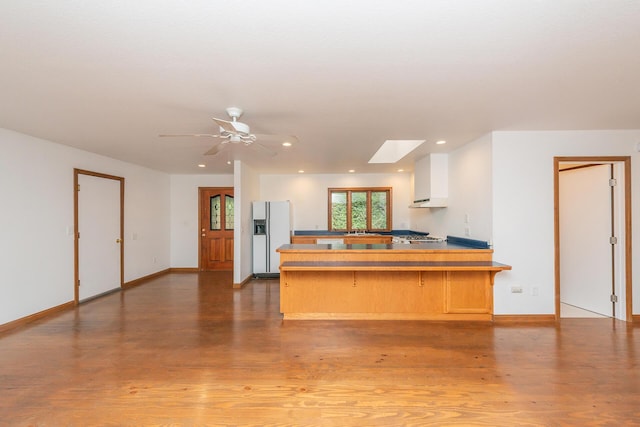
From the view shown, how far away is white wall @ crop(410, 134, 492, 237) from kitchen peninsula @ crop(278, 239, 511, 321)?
1.48 ft

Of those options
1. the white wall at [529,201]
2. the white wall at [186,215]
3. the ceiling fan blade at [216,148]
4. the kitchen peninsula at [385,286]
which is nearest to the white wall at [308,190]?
the white wall at [186,215]

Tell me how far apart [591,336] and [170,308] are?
16.8 ft

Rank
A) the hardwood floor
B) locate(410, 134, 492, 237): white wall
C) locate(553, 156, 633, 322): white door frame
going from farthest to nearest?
locate(410, 134, 492, 237): white wall → locate(553, 156, 633, 322): white door frame → the hardwood floor

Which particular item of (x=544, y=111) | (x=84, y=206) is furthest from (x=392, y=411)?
(x=84, y=206)

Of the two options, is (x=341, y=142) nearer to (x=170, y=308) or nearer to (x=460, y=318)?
(x=460, y=318)

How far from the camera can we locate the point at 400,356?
2.70 metres

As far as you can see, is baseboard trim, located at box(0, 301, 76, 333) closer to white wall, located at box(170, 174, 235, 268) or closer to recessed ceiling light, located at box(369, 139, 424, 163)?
white wall, located at box(170, 174, 235, 268)

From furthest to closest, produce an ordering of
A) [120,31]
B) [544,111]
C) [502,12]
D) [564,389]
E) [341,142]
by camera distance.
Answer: [341,142]
[544,111]
[564,389]
[120,31]
[502,12]

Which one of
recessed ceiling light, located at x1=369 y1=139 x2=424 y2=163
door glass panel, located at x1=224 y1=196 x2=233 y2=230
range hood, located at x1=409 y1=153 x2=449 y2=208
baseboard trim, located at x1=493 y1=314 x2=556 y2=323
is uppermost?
recessed ceiling light, located at x1=369 y1=139 x2=424 y2=163

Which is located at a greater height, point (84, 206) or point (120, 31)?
point (120, 31)

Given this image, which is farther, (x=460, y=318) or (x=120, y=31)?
(x=460, y=318)

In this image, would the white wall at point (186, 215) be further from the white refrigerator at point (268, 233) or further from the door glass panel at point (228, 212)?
the white refrigerator at point (268, 233)

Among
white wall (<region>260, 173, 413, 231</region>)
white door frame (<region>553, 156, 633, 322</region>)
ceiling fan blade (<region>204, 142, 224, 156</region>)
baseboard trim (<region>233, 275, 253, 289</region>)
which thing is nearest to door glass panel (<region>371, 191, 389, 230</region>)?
white wall (<region>260, 173, 413, 231</region>)

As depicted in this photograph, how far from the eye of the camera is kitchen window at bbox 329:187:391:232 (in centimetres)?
671
